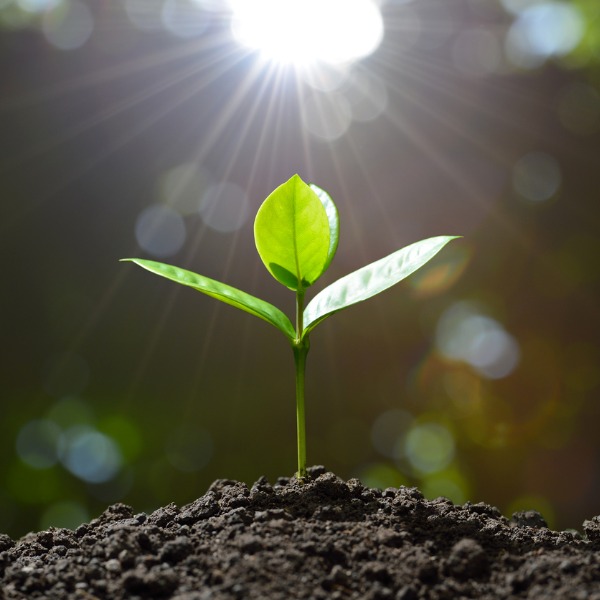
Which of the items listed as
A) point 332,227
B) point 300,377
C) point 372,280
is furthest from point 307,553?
point 332,227

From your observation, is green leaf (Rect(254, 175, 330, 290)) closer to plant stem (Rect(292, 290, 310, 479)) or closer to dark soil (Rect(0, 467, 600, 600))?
plant stem (Rect(292, 290, 310, 479))

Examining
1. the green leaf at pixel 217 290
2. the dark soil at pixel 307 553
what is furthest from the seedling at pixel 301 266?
the dark soil at pixel 307 553

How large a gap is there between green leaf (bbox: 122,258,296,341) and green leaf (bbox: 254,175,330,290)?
2.8 inches

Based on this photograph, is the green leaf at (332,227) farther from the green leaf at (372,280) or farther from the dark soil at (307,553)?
the dark soil at (307,553)

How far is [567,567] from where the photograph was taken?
30.0 inches

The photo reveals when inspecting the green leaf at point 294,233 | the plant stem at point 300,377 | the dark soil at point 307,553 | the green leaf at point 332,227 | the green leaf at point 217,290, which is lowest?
the dark soil at point 307,553

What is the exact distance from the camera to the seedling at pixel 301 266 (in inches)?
37.8

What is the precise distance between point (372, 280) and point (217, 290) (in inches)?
8.9

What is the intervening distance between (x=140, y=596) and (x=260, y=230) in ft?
1.68

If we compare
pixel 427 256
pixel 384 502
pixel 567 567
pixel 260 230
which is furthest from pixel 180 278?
pixel 567 567

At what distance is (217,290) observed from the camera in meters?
0.95

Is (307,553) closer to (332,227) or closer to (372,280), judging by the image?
(372,280)

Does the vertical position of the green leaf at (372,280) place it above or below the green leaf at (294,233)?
below

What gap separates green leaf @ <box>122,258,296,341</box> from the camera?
0.94m
